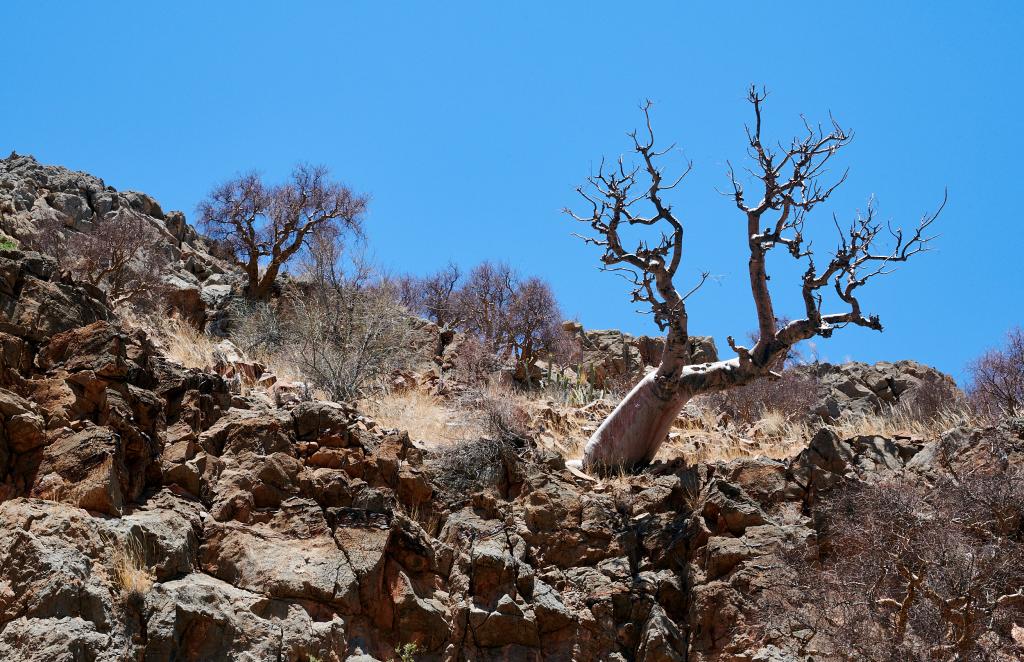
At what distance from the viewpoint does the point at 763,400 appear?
18.0 meters

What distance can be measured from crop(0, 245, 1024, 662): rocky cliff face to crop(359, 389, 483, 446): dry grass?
53.1 inches

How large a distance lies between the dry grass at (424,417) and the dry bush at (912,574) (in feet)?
14.6

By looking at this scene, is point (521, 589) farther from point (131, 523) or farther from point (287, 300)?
point (287, 300)

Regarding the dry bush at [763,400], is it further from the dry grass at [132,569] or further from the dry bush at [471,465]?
the dry grass at [132,569]

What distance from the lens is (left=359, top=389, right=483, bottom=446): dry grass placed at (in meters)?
12.4

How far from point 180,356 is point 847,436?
9084 mm

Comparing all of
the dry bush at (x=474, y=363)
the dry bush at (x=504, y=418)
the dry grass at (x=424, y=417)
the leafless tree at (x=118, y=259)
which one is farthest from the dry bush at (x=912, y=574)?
the leafless tree at (x=118, y=259)

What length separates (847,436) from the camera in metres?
13.2

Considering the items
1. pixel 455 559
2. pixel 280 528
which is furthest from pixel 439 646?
pixel 280 528

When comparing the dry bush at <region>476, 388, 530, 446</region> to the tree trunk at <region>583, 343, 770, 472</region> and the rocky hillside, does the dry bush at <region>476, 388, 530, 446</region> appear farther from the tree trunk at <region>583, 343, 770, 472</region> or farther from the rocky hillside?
the tree trunk at <region>583, 343, 770, 472</region>

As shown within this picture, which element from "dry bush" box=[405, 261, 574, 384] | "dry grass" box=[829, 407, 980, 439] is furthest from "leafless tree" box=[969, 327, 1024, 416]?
"dry bush" box=[405, 261, 574, 384]

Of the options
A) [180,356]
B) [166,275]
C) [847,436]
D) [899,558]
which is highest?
[166,275]

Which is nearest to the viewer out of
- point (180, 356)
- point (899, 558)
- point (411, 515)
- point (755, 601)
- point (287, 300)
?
point (899, 558)

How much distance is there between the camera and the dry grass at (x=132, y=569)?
7.07 m
